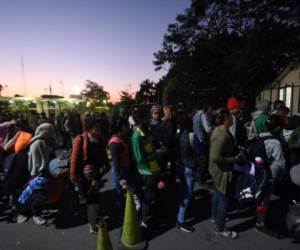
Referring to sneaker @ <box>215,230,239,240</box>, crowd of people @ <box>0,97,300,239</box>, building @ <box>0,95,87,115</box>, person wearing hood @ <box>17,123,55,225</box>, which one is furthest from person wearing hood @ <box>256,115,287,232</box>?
building @ <box>0,95,87,115</box>

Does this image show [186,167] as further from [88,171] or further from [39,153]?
[39,153]

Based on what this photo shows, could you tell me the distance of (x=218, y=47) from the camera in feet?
62.8

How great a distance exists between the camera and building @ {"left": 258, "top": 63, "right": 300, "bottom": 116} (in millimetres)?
14702

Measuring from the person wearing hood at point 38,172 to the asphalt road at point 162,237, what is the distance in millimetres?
276

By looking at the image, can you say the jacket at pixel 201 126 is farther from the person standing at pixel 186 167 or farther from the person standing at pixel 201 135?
the person standing at pixel 186 167

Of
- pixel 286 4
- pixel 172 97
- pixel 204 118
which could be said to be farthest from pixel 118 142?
pixel 172 97

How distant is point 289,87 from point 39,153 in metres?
18.0

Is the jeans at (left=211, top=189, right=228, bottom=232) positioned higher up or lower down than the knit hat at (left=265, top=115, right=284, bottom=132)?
lower down

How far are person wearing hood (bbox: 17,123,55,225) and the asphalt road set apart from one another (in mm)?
276

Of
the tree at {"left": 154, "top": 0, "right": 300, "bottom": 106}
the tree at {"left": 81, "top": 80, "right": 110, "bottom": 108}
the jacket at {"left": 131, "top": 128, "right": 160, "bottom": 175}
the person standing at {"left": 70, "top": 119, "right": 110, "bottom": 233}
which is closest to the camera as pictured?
the jacket at {"left": 131, "top": 128, "right": 160, "bottom": 175}

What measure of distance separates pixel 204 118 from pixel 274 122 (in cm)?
172

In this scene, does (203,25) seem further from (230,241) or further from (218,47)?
(230,241)

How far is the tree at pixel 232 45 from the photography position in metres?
12.1

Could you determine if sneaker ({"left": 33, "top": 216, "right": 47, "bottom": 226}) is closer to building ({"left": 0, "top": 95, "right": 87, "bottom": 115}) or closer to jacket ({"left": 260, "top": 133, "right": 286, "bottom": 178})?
jacket ({"left": 260, "top": 133, "right": 286, "bottom": 178})
